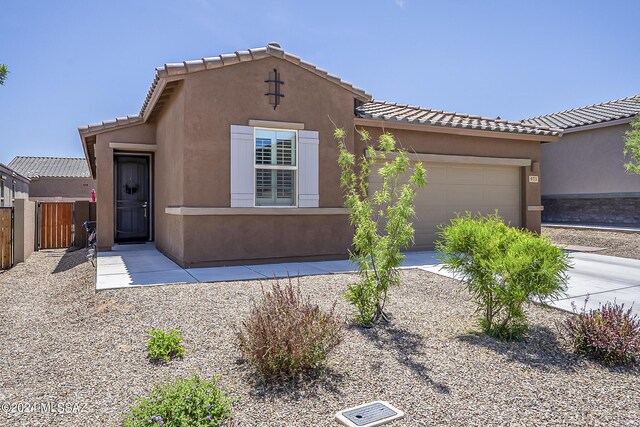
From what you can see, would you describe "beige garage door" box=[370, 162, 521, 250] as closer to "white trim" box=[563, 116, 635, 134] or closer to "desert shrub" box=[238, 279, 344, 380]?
"white trim" box=[563, 116, 635, 134]

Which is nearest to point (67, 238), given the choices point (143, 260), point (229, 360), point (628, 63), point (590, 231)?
point (143, 260)

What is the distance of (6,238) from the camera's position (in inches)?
384

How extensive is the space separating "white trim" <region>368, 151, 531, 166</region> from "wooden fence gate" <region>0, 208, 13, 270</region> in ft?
29.5

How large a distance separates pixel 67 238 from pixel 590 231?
56.3 ft

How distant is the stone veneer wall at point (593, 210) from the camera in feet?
51.6

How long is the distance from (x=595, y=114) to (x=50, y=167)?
38665mm

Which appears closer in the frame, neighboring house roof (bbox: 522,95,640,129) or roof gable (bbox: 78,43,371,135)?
roof gable (bbox: 78,43,371,135)

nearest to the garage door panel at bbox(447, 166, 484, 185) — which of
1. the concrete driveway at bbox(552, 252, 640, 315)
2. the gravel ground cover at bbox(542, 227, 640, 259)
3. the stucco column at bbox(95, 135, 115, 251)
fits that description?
the gravel ground cover at bbox(542, 227, 640, 259)

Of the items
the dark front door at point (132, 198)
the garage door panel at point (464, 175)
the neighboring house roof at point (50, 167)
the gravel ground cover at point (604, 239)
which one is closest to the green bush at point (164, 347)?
the garage door panel at point (464, 175)

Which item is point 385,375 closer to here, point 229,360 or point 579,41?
Answer: point 229,360

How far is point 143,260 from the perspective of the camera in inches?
369

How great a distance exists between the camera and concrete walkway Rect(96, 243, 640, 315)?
21.1ft

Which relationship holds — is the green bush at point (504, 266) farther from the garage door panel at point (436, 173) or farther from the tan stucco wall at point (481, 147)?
the garage door panel at point (436, 173)

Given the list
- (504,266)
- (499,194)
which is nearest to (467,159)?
(499,194)
